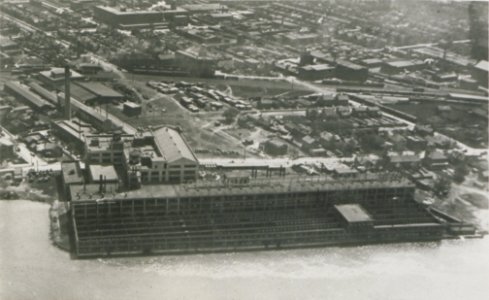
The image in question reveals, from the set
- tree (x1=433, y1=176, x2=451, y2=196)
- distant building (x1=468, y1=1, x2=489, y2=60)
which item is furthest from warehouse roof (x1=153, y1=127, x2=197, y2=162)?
distant building (x1=468, y1=1, x2=489, y2=60)

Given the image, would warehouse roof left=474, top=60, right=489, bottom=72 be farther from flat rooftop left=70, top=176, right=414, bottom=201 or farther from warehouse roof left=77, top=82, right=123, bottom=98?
warehouse roof left=77, top=82, right=123, bottom=98

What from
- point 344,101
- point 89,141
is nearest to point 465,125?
point 344,101

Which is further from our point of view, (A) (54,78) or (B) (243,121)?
(A) (54,78)

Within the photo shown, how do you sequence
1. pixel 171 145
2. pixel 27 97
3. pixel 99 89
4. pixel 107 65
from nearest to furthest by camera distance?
pixel 171 145 < pixel 27 97 < pixel 99 89 < pixel 107 65

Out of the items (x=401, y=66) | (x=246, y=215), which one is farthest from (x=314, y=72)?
(x=246, y=215)

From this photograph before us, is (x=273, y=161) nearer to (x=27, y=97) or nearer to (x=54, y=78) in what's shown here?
(x=27, y=97)
